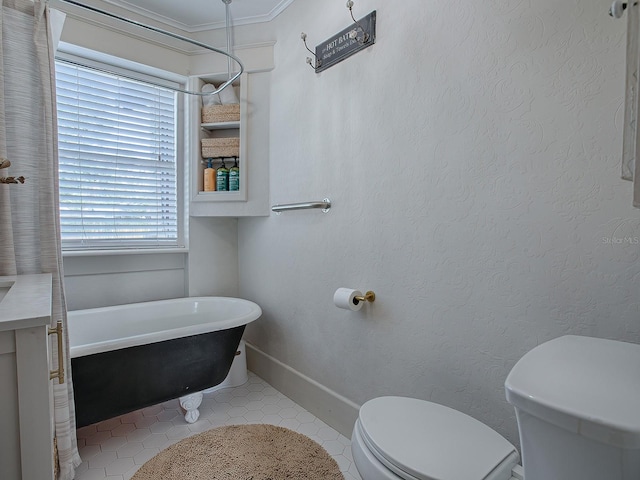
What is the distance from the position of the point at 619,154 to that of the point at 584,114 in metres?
0.15

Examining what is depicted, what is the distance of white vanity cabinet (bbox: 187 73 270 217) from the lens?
2418 mm

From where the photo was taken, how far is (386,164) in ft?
5.20

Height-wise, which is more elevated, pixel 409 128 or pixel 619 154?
pixel 409 128

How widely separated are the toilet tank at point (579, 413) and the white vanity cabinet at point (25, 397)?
101 cm

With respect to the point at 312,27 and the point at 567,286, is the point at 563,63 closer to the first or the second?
the point at 567,286

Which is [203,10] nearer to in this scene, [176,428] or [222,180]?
[222,180]

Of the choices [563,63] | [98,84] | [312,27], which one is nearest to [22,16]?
[98,84]

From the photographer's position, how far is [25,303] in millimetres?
949

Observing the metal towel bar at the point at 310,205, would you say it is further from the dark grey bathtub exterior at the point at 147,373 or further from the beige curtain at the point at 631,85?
the beige curtain at the point at 631,85

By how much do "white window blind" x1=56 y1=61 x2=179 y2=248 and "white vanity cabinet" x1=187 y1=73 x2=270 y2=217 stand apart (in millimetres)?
194

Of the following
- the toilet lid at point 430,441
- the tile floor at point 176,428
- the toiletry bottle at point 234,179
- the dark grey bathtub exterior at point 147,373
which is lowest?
the tile floor at point 176,428

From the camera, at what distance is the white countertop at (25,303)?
2.62 ft

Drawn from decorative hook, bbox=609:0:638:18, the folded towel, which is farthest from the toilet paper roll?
the folded towel

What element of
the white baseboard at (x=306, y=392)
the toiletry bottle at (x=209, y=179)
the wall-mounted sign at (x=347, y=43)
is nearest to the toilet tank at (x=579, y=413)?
the white baseboard at (x=306, y=392)
